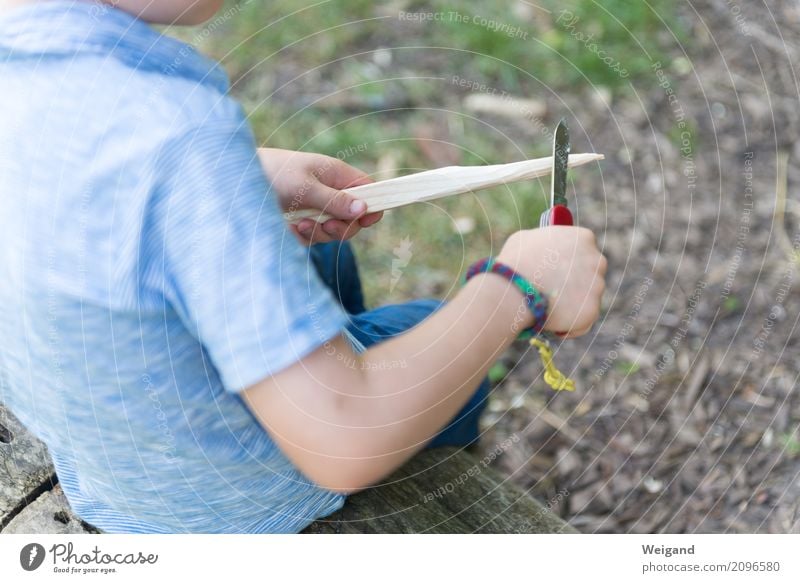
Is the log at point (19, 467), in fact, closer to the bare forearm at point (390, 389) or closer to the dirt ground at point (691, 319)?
the bare forearm at point (390, 389)

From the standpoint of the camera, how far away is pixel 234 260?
1.08ft

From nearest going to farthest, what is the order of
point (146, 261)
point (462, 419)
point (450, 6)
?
1. point (146, 261)
2. point (462, 419)
3. point (450, 6)

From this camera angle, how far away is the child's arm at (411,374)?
1.14 ft

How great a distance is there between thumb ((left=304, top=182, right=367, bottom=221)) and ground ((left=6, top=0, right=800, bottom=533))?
31 centimetres

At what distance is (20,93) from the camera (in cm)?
34

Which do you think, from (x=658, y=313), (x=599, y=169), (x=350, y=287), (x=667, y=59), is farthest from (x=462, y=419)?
(x=667, y=59)

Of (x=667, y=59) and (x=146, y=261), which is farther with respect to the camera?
(x=667, y=59)

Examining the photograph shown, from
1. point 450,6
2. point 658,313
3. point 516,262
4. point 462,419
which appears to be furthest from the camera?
point 450,6

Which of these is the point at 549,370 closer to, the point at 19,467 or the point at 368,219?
the point at 368,219

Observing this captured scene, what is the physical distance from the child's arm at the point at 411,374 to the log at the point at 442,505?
0.11 metres

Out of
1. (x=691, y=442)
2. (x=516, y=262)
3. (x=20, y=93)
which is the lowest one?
(x=691, y=442)

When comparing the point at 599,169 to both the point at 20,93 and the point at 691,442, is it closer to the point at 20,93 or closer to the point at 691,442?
the point at 691,442

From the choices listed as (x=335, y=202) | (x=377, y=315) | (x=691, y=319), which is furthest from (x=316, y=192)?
(x=691, y=319)

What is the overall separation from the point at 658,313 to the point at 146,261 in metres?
0.55
